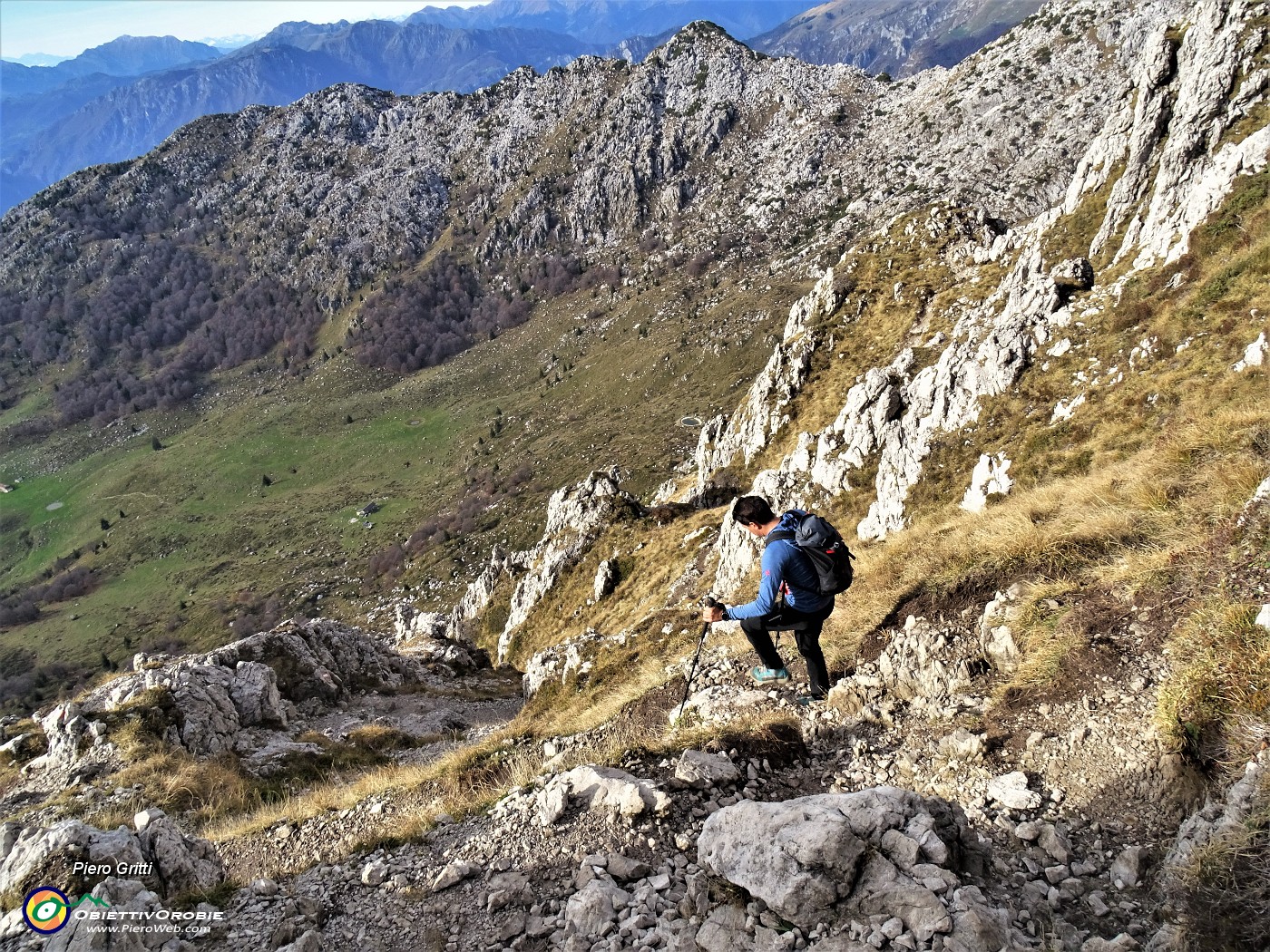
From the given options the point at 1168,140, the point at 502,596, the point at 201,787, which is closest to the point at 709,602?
the point at 201,787

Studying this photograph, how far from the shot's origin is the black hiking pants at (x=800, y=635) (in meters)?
9.36

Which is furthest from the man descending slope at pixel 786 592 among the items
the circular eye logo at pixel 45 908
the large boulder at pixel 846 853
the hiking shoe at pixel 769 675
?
the circular eye logo at pixel 45 908

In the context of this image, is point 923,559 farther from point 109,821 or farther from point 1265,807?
point 109,821

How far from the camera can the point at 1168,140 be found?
111 feet

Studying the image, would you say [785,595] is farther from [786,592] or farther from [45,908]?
[45,908]

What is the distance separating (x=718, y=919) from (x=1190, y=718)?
4.80m

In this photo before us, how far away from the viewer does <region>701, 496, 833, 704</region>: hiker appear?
889 centimetres

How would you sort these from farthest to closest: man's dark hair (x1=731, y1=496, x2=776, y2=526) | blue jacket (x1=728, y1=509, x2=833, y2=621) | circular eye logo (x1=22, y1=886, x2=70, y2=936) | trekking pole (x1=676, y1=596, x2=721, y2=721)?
1. trekking pole (x1=676, y1=596, x2=721, y2=721)
2. man's dark hair (x1=731, y1=496, x2=776, y2=526)
3. blue jacket (x1=728, y1=509, x2=833, y2=621)
4. circular eye logo (x1=22, y1=886, x2=70, y2=936)

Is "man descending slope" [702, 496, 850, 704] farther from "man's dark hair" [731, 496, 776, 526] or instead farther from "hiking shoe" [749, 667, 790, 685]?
"hiking shoe" [749, 667, 790, 685]

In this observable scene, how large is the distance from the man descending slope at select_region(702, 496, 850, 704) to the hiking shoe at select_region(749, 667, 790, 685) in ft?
2.46

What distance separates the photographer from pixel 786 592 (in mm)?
9094

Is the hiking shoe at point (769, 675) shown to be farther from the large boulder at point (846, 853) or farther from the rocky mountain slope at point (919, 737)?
the large boulder at point (846, 853)

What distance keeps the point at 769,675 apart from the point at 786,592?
8.00ft

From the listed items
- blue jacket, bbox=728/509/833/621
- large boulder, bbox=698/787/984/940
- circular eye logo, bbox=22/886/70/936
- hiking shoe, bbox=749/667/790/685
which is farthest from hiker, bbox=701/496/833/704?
circular eye logo, bbox=22/886/70/936
